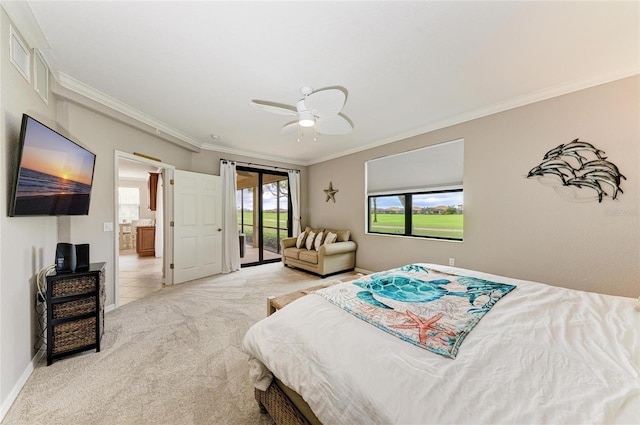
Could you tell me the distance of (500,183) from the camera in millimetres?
3039

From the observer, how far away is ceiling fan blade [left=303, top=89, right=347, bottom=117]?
2.04m

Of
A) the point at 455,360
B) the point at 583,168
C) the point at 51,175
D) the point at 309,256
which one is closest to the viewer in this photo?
the point at 455,360

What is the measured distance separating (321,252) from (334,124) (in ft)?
8.09

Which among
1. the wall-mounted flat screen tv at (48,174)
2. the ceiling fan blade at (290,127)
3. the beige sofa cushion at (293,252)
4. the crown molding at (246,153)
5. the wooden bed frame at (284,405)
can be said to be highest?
the crown molding at (246,153)

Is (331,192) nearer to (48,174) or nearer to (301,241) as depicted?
(301,241)

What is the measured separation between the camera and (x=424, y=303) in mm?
1481

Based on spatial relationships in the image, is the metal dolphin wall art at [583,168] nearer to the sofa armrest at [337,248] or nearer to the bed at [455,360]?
the bed at [455,360]

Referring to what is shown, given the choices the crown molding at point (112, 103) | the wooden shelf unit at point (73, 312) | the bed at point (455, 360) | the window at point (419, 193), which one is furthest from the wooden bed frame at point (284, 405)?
the crown molding at point (112, 103)

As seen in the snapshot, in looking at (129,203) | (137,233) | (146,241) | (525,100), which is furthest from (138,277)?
(525,100)

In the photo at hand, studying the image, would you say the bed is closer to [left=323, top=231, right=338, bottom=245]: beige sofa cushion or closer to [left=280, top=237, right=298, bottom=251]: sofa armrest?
[left=323, top=231, right=338, bottom=245]: beige sofa cushion

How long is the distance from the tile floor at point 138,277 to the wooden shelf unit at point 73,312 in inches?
50.7

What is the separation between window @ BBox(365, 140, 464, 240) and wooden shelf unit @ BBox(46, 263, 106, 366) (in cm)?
406

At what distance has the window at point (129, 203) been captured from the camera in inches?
311

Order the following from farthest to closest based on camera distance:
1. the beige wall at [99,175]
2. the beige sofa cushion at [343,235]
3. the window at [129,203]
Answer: the window at [129,203] → the beige sofa cushion at [343,235] → the beige wall at [99,175]
